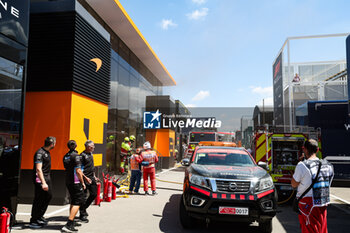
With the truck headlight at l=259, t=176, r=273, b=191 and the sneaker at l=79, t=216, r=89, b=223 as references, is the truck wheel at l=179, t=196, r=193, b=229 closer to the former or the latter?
the truck headlight at l=259, t=176, r=273, b=191

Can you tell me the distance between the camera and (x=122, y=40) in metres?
16.0

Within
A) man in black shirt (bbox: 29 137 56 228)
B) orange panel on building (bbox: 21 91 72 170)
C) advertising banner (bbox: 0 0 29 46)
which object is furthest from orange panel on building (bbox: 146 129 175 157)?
advertising banner (bbox: 0 0 29 46)

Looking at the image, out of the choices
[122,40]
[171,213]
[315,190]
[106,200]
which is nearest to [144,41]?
[122,40]

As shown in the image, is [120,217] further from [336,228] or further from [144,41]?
[144,41]

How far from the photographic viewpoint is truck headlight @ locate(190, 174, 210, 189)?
16.9 ft

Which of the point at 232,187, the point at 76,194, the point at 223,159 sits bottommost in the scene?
the point at 76,194

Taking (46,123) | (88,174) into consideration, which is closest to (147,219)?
(88,174)

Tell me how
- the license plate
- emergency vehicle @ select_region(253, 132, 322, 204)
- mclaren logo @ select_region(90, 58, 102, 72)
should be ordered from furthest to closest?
mclaren logo @ select_region(90, 58, 102, 72), emergency vehicle @ select_region(253, 132, 322, 204), the license plate

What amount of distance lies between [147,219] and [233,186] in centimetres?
229

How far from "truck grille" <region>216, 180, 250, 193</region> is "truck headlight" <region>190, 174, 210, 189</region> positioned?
224mm

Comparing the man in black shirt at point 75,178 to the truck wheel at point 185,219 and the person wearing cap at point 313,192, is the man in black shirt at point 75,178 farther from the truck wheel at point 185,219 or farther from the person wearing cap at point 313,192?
the person wearing cap at point 313,192

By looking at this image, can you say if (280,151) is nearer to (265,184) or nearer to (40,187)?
(265,184)

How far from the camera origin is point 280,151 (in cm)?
960

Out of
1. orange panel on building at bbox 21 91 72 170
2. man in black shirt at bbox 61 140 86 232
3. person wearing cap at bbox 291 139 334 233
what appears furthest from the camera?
orange panel on building at bbox 21 91 72 170
